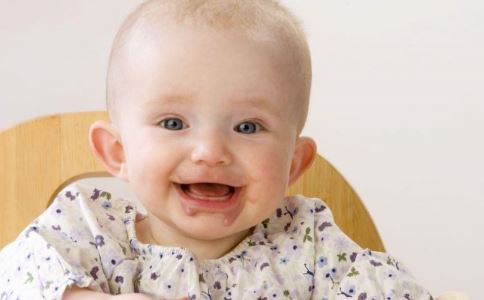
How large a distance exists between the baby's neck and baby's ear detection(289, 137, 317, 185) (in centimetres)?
9

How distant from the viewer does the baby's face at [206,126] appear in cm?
84

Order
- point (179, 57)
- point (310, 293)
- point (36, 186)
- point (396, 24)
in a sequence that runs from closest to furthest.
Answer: point (179, 57) → point (310, 293) → point (36, 186) → point (396, 24)

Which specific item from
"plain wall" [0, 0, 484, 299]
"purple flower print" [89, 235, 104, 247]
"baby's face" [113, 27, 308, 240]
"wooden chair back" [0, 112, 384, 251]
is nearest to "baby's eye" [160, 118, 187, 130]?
"baby's face" [113, 27, 308, 240]

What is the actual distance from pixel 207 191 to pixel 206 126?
0.07 m

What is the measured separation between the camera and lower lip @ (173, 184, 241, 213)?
87 centimetres

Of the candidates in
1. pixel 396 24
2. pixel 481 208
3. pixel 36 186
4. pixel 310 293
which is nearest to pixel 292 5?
pixel 396 24

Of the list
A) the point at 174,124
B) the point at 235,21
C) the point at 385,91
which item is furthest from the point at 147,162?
the point at 385,91

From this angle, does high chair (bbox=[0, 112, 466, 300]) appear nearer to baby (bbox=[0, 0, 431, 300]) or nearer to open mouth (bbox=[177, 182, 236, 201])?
baby (bbox=[0, 0, 431, 300])

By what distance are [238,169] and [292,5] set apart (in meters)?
1.08

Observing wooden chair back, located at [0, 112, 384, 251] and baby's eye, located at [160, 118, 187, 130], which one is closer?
baby's eye, located at [160, 118, 187, 130]

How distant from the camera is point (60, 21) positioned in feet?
6.02

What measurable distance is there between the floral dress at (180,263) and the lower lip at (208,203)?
0.07 meters

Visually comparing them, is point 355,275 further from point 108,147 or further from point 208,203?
point 108,147

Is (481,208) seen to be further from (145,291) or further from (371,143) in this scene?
(145,291)
